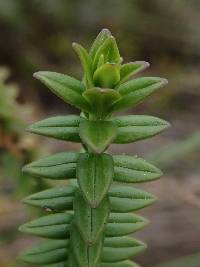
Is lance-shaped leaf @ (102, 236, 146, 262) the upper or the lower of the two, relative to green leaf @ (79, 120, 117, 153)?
lower

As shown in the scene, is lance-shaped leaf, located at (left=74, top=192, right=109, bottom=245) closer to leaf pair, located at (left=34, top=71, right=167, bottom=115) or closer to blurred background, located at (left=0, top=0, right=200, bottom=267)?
leaf pair, located at (left=34, top=71, right=167, bottom=115)

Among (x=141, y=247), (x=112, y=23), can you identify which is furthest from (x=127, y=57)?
(x=141, y=247)

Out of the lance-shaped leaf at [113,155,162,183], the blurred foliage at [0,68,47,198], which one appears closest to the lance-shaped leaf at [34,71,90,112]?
the lance-shaped leaf at [113,155,162,183]

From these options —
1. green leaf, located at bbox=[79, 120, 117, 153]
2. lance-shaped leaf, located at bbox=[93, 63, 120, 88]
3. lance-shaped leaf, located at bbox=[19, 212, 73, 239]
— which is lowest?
lance-shaped leaf, located at bbox=[19, 212, 73, 239]

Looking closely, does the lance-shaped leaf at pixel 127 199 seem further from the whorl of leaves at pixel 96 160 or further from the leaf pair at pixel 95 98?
the leaf pair at pixel 95 98

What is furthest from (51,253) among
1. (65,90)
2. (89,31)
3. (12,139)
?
(89,31)

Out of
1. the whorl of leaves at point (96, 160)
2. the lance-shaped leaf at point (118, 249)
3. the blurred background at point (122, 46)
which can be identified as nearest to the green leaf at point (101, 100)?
the whorl of leaves at point (96, 160)

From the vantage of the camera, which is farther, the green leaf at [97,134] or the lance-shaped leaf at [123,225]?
the lance-shaped leaf at [123,225]
